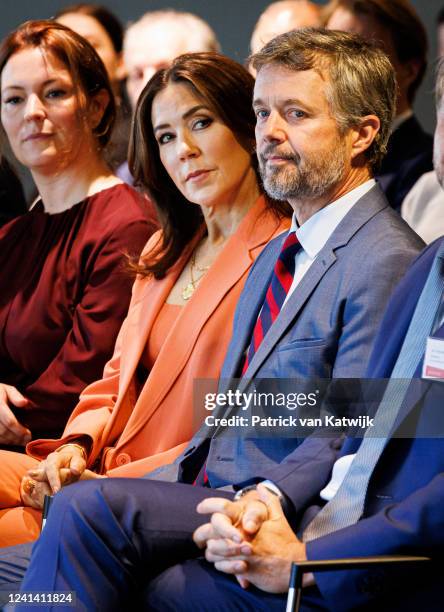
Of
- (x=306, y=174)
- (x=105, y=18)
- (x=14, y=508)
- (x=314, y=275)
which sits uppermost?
(x=105, y=18)

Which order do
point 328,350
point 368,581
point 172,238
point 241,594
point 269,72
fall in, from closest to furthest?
point 368,581
point 241,594
point 328,350
point 269,72
point 172,238

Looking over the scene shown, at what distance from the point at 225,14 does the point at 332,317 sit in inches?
108

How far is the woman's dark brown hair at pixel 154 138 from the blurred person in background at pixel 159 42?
133 centimetres

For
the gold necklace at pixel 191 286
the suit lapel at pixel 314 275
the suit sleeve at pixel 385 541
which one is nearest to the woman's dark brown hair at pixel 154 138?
the gold necklace at pixel 191 286

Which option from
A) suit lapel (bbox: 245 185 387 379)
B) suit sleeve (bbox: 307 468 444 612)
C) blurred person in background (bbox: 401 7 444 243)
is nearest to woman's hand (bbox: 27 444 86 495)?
suit lapel (bbox: 245 185 387 379)

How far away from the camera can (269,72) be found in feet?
8.55

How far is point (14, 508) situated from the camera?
9.80 ft

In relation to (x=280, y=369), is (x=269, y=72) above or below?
above

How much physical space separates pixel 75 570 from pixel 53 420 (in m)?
1.21

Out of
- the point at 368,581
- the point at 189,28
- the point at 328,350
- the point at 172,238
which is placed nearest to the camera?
the point at 368,581

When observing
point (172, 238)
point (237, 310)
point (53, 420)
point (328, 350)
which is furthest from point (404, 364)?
point (53, 420)

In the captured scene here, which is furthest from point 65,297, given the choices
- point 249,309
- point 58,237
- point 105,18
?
point 105,18

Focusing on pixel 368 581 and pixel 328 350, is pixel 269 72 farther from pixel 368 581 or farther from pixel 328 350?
pixel 368 581

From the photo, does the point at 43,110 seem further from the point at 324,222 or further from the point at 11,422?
the point at 324,222
